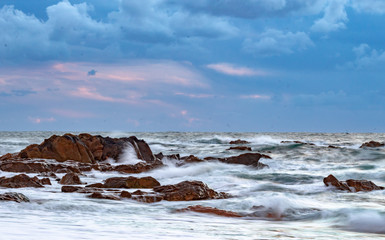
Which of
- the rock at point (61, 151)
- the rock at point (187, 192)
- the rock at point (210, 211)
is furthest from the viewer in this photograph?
the rock at point (61, 151)

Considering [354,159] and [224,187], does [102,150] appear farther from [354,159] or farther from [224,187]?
[354,159]

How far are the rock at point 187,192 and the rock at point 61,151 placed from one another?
883 centimetres

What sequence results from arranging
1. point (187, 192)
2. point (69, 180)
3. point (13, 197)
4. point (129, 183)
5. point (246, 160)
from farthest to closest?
1. point (246, 160)
2. point (69, 180)
3. point (129, 183)
4. point (187, 192)
5. point (13, 197)

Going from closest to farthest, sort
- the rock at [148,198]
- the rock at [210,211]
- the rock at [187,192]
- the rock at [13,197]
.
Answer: the rock at [13,197], the rock at [210,211], the rock at [148,198], the rock at [187,192]

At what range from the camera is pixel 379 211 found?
335 inches

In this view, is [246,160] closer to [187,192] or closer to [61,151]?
[61,151]

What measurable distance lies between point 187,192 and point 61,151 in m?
9.86

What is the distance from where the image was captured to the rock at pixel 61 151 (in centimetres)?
1789

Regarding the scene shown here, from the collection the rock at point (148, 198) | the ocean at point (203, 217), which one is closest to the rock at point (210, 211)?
the ocean at point (203, 217)

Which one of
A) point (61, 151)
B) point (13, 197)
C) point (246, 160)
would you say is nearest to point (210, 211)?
point (13, 197)

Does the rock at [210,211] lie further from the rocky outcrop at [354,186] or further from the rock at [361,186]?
the rock at [361,186]

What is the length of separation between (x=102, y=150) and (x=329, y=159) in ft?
39.7

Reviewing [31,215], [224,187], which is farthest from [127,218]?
[224,187]

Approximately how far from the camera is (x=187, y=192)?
9430 mm
